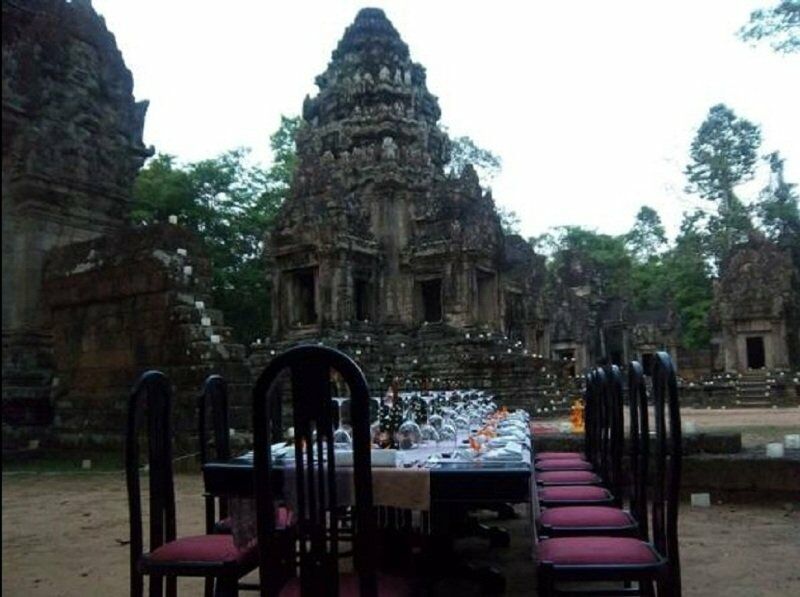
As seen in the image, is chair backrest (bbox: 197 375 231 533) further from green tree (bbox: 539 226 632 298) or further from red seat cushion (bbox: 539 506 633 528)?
green tree (bbox: 539 226 632 298)

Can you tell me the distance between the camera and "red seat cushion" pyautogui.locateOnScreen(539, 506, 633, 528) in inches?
136

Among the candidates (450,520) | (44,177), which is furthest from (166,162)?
(450,520)

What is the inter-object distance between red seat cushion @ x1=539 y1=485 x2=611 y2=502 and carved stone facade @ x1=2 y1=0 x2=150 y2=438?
312 inches

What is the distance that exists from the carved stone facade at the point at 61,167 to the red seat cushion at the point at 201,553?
7.73 m

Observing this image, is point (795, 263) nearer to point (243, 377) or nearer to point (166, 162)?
point (166, 162)

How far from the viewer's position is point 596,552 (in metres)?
2.87

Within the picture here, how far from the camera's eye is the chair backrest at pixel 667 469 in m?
2.76

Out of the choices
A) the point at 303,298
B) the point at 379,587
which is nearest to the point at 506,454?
the point at 379,587

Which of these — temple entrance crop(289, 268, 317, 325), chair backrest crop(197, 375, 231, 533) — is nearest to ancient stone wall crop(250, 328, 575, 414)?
temple entrance crop(289, 268, 317, 325)

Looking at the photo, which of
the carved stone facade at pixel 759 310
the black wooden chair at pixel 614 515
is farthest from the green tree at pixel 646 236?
the black wooden chair at pixel 614 515

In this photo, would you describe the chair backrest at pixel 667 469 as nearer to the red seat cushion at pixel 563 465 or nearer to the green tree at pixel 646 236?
the red seat cushion at pixel 563 465

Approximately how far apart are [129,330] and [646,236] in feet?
160

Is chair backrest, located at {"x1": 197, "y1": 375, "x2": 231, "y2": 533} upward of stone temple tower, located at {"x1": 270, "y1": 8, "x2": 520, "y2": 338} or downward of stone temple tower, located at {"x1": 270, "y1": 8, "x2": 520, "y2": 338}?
downward

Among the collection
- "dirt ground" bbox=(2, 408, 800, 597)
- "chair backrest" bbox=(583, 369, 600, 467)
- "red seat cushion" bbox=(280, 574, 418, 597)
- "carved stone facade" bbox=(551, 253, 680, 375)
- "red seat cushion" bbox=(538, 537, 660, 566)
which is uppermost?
"carved stone facade" bbox=(551, 253, 680, 375)
